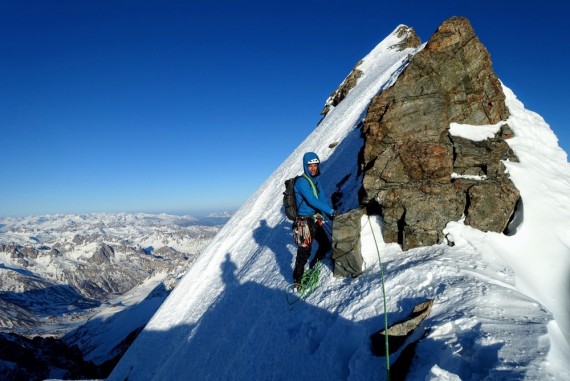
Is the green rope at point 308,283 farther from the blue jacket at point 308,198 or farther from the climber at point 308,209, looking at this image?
the blue jacket at point 308,198

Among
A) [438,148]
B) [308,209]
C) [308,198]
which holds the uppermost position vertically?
[438,148]

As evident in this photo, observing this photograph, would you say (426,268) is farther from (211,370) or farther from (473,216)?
(211,370)

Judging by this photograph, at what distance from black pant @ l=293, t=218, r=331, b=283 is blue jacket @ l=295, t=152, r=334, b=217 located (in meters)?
0.36

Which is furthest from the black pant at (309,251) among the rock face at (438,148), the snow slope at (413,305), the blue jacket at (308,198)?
the rock face at (438,148)

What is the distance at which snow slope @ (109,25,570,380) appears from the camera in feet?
18.5

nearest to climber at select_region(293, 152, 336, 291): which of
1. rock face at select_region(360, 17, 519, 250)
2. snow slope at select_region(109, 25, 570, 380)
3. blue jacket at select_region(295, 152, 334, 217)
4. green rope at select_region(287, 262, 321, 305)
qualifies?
blue jacket at select_region(295, 152, 334, 217)

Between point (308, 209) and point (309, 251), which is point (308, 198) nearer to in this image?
point (308, 209)

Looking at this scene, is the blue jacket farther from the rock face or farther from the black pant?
the rock face

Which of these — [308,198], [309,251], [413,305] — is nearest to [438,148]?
[308,198]

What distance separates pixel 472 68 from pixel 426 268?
9995 mm

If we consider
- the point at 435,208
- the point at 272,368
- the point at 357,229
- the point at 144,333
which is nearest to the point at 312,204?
the point at 357,229

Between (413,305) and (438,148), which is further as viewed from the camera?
(438,148)

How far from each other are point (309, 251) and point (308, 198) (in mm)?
1714

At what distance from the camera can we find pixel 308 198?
9883 mm
